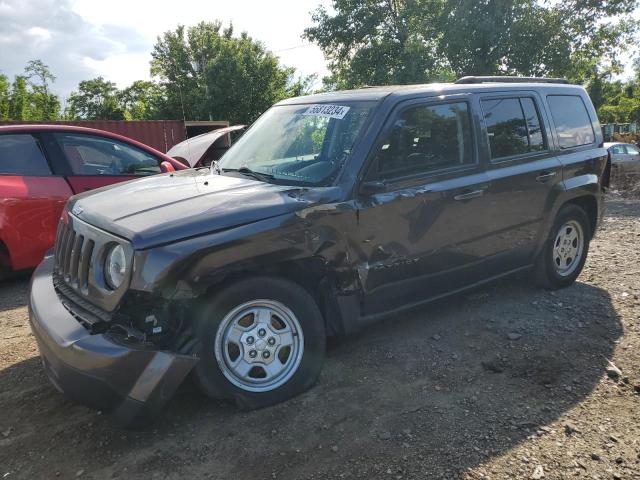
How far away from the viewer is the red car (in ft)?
17.0

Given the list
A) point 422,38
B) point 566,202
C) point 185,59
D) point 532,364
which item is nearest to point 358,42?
point 422,38

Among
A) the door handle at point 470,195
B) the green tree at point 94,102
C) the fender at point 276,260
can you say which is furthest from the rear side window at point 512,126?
the green tree at point 94,102

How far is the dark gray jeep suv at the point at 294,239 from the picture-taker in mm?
2535

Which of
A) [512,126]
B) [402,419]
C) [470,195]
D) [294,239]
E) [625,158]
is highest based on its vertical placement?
[512,126]

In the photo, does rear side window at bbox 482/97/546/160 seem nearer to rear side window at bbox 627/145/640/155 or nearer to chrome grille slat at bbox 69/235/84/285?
chrome grille slat at bbox 69/235/84/285

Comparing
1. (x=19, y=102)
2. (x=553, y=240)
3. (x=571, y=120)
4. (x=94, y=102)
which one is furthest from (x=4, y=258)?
(x=94, y=102)

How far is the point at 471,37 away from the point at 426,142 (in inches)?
620

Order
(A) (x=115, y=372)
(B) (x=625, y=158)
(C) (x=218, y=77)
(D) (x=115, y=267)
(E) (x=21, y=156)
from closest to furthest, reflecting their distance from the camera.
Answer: (A) (x=115, y=372), (D) (x=115, y=267), (E) (x=21, y=156), (B) (x=625, y=158), (C) (x=218, y=77)

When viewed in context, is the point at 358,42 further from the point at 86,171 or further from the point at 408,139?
the point at 408,139

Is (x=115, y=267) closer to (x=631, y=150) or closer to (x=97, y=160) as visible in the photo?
(x=97, y=160)

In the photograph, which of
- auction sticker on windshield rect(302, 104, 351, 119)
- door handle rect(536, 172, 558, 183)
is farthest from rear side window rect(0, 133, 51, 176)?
door handle rect(536, 172, 558, 183)

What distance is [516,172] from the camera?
4.07 meters

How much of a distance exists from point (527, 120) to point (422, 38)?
16.3 metres

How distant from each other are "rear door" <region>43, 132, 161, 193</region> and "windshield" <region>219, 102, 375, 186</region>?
7.44ft
